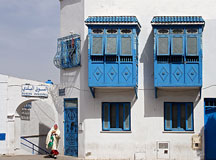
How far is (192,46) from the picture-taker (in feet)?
62.4

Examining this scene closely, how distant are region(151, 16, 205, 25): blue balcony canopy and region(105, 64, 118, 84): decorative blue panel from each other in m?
2.81

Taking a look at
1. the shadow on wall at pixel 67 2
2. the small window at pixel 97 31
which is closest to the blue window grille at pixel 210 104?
the small window at pixel 97 31

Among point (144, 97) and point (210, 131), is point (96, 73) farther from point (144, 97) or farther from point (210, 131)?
point (210, 131)

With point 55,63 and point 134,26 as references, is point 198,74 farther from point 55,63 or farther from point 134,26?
point 55,63

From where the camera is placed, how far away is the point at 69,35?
21.0 meters

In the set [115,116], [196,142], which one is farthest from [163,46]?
[196,142]

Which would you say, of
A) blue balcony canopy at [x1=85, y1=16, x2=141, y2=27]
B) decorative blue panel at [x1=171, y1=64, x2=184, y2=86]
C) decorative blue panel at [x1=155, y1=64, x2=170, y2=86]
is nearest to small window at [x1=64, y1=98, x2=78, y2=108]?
blue balcony canopy at [x1=85, y1=16, x2=141, y2=27]

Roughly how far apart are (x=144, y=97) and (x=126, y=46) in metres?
2.68

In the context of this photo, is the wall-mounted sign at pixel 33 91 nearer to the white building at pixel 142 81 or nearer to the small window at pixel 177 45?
the white building at pixel 142 81

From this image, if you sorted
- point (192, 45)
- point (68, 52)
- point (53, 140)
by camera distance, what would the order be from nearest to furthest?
1. point (192, 45)
2. point (53, 140)
3. point (68, 52)

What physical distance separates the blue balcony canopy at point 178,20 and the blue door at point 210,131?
381 cm

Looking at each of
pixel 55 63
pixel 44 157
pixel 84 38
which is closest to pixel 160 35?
pixel 84 38

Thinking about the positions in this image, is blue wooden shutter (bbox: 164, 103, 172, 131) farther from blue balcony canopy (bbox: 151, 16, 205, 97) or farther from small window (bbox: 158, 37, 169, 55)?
small window (bbox: 158, 37, 169, 55)

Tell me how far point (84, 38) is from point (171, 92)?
16.7 feet
